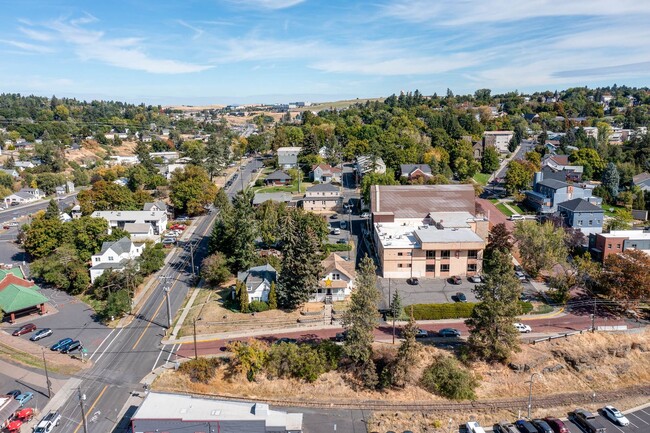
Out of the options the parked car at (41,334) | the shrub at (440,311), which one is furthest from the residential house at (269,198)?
the shrub at (440,311)

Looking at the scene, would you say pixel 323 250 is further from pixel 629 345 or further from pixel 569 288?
pixel 629 345

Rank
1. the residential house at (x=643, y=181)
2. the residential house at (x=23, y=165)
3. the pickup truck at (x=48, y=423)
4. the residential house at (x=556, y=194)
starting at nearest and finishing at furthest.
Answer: the pickup truck at (x=48, y=423)
the residential house at (x=556, y=194)
the residential house at (x=643, y=181)
the residential house at (x=23, y=165)

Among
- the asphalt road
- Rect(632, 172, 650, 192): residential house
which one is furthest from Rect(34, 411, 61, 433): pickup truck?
Rect(632, 172, 650, 192): residential house

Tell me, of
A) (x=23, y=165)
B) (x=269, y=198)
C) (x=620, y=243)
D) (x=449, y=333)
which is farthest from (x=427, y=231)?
(x=23, y=165)

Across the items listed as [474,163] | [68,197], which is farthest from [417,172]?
[68,197]

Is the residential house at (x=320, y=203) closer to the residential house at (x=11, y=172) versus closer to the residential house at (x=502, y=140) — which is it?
the residential house at (x=502, y=140)

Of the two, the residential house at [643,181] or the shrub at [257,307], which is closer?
the shrub at [257,307]
